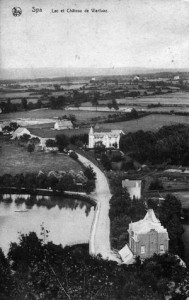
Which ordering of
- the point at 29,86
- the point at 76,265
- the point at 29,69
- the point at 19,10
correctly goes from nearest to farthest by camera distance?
the point at 76,265 < the point at 19,10 < the point at 29,69 < the point at 29,86

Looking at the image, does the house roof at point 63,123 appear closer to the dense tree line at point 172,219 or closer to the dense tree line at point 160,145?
the dense tree line at point 160,145

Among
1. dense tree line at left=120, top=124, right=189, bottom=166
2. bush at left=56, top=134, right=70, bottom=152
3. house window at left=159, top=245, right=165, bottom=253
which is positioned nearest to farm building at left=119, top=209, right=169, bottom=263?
house window at left=159, top=245, right=165, bottom=253

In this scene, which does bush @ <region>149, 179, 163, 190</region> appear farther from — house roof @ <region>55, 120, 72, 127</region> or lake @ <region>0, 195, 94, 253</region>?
house roof @ <region>55, 120, 72, 127</region>

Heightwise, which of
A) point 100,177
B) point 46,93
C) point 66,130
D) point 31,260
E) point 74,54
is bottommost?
point 31,260

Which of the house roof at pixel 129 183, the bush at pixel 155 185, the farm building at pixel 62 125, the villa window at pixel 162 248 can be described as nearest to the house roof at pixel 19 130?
the farm building at pixel 62 125

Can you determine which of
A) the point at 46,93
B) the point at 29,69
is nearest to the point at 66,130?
the point at 46,93

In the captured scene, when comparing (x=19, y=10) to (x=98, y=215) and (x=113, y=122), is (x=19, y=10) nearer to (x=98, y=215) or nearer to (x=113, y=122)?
(x=113, y=122)

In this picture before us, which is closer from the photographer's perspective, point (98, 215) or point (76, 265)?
point (76, 265)
